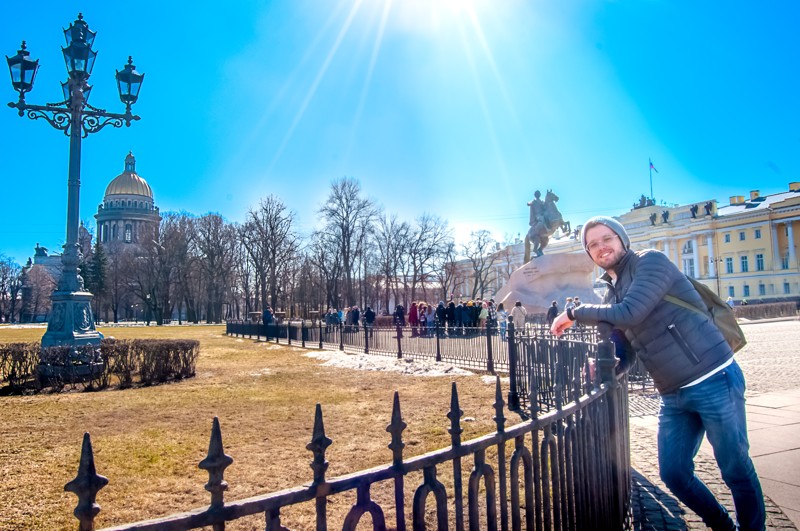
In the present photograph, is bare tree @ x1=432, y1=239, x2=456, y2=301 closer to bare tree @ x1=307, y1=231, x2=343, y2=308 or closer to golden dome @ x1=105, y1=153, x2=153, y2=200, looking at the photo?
bare tree @ x1=307, y1=231, x2=343, y2=308

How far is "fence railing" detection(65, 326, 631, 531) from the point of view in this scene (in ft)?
5.14

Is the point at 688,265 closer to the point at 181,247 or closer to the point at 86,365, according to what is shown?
the point at 181,247

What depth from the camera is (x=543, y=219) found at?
93.2ft

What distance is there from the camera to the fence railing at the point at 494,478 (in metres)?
1.57

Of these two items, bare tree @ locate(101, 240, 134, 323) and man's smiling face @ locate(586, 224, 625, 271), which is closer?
man's smiling face @ locate(586, 224, 625, 271)

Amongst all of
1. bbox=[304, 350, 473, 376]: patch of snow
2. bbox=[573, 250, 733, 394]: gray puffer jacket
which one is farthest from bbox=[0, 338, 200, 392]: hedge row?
bbox=[573, 250, 733, 394]: gray puffer jacket

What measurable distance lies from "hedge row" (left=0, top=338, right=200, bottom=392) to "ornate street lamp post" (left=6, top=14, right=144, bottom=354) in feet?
2.81

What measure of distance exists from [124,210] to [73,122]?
101077mm

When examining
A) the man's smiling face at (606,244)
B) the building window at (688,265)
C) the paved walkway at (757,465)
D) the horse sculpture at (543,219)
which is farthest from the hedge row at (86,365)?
the building window at (688,265)

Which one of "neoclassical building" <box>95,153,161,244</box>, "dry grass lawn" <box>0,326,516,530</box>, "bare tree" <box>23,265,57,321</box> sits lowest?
"dry grass lawn" <box>0,326,516,530</box>

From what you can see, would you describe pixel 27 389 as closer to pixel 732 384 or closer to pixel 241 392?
pixel 241 392

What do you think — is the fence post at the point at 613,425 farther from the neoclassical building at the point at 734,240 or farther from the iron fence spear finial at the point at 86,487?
the neoclassical building at the point at 734,240

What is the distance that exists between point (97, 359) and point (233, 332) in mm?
27653

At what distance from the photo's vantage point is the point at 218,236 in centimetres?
6194
